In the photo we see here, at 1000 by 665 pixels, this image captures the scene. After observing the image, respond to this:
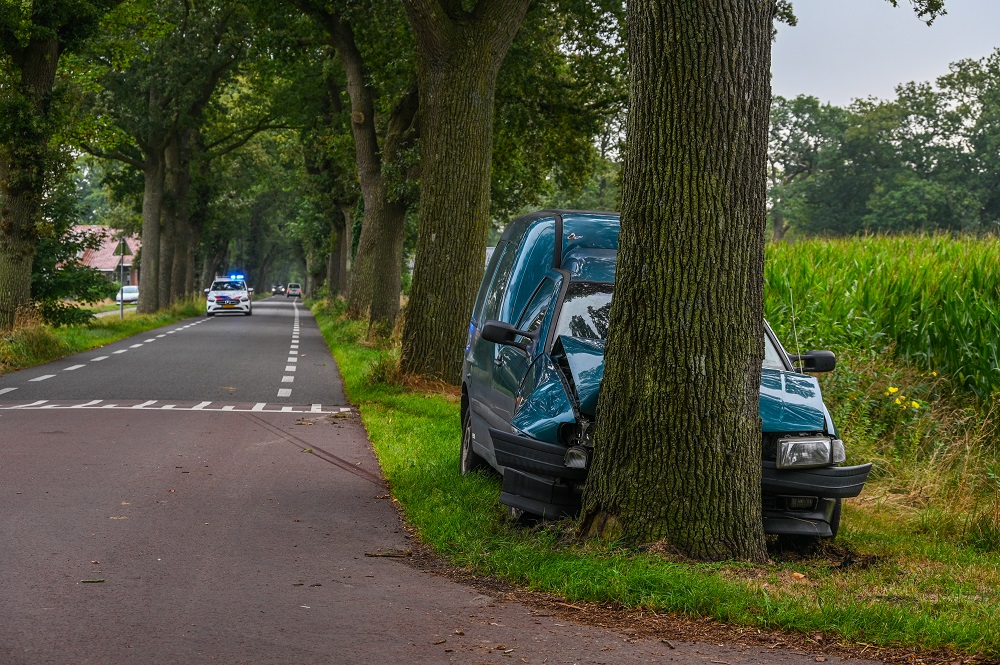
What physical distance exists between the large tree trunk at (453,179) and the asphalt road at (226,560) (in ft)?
8.45

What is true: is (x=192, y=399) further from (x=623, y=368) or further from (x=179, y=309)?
(x=179, y=309)

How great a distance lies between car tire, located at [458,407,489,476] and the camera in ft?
29.1

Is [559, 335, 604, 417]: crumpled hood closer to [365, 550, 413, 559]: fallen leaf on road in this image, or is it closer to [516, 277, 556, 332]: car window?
[516, 277, 556, 332]: car window

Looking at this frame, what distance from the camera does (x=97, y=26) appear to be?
2122cm

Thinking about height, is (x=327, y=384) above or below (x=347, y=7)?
below

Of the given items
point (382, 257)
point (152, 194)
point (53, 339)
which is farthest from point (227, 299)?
point (53, 339)

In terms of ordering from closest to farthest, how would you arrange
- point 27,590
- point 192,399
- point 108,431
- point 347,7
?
point 27,590 < point 108,431 < point 192,399 < point 347,7

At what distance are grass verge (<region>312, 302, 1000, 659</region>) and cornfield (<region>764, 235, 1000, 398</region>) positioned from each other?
12.7 ft

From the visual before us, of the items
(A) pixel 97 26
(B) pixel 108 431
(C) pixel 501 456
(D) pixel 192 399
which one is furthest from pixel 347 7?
(C) pixel 501 456

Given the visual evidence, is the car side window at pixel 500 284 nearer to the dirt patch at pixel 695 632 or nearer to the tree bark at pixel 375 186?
the dirt patch at pixel 695 632

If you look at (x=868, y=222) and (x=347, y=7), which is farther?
(x=868, y=222)

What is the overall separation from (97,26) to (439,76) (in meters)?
8.86

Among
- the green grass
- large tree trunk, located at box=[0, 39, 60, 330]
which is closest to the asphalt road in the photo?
the green grass

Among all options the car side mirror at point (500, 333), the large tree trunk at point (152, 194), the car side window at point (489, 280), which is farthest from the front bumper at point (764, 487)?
the large tree trunk at point (152, 194)
